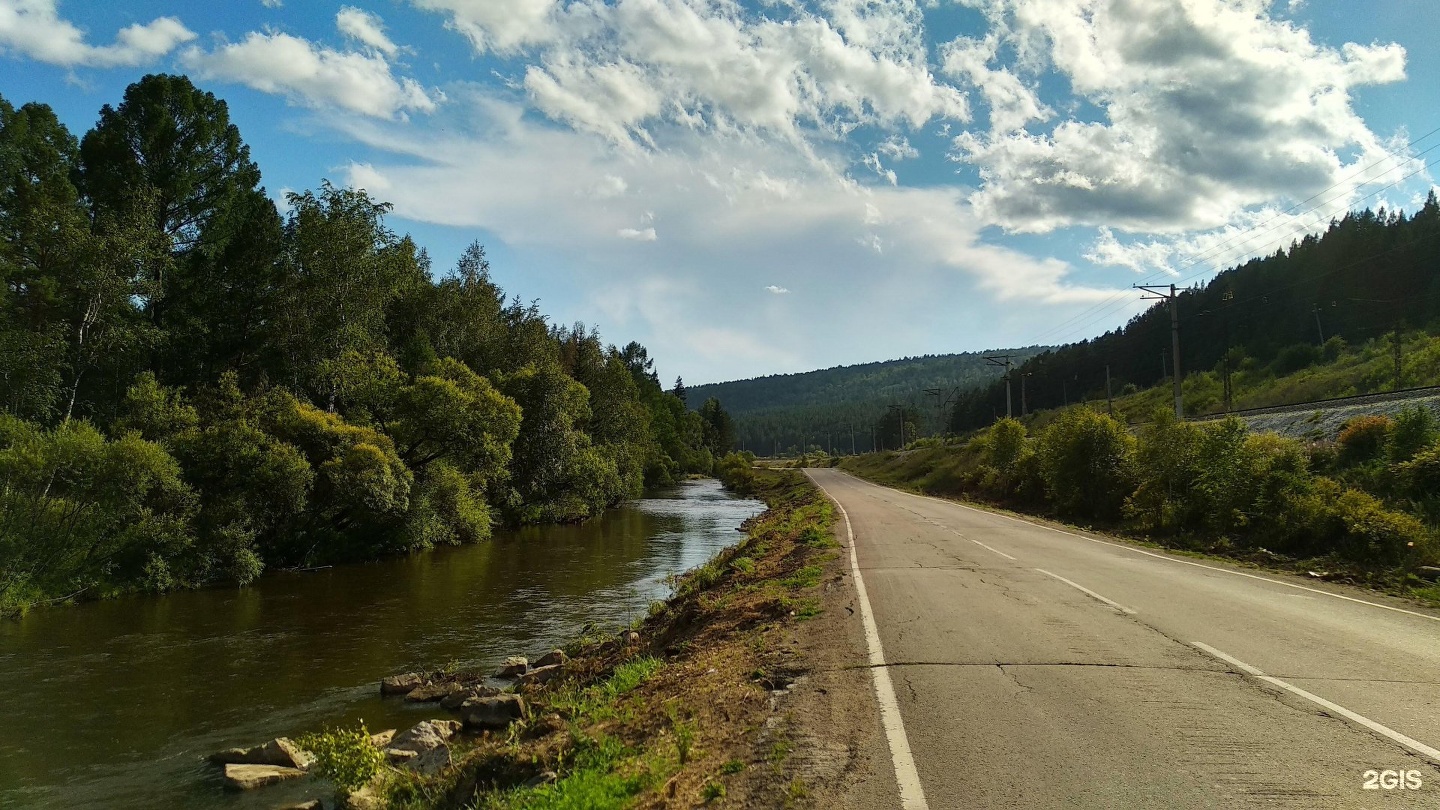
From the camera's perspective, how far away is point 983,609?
10914 mm

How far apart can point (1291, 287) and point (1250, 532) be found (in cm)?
9406

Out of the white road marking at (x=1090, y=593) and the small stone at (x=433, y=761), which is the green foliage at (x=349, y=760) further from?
the white road marking at (x=1090, y=593)

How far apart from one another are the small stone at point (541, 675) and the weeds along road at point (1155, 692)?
532 cm

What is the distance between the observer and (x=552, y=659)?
13.6m

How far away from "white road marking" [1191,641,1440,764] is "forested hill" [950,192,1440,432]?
6238cm

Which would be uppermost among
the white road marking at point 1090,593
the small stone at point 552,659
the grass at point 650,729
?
the white road marking at point 1090,593

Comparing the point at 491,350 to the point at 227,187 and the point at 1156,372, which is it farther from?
the point at 1156,372

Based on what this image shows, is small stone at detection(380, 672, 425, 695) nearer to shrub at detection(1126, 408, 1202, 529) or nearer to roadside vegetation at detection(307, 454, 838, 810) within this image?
roadside vegetation at detection(307, 454, 838, 810)

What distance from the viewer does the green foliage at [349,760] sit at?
302 inches

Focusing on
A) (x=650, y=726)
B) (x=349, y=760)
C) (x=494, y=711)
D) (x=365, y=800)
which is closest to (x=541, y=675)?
(x=494, y=711)

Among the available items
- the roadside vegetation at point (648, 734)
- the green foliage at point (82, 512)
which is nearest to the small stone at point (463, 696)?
the roadside vegetation at point (648, 734)

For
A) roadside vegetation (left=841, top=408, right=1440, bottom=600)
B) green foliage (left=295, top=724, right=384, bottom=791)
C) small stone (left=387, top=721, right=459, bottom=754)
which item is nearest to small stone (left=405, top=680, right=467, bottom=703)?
small stone (left=387, top=721, right=459, bottom=754)

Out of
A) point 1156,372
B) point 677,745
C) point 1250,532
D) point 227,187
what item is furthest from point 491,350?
point 1156,372

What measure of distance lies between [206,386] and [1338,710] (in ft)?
112
